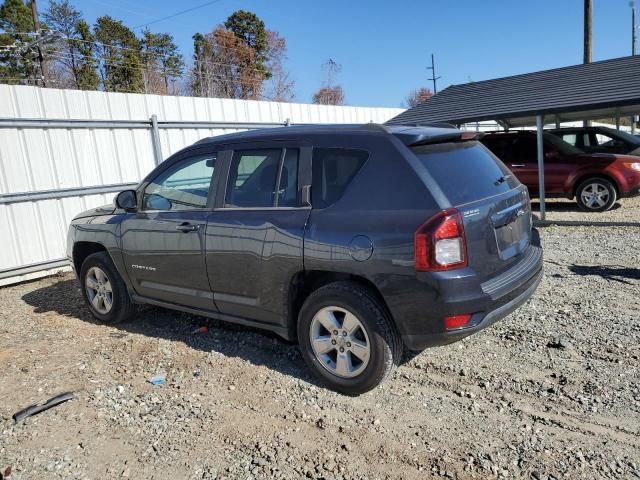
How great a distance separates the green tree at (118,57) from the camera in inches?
1286

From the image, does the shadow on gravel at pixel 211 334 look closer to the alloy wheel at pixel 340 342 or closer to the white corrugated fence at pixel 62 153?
the alloy wheel at pixel 340 342

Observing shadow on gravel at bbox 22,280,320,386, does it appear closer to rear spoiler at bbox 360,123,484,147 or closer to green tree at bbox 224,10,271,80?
rear spoiler at bbox 360,123,484,147

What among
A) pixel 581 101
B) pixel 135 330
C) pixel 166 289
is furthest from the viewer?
pixel 581 101

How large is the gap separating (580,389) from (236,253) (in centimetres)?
267

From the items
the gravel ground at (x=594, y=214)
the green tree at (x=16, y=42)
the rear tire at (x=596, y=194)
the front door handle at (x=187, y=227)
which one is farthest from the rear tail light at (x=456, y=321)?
the green tree at (x=16, y=42)

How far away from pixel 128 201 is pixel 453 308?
3.28 meters

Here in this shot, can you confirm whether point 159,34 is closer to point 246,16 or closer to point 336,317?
point 246,16

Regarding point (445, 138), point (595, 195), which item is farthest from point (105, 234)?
point (595, 195)

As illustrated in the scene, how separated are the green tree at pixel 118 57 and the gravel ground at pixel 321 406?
31.2m

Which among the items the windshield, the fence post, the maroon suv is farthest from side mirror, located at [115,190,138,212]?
the windshield

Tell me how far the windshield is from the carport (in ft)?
1.72

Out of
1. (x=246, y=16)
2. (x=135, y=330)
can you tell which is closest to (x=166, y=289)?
(x=135, y=330)

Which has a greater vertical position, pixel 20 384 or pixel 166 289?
pixel 166 289

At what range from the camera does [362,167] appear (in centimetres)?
355
